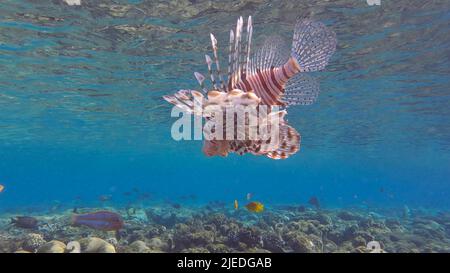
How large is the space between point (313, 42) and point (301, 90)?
68 centimetres

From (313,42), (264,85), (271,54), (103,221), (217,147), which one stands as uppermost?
(313,42)

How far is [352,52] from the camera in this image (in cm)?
1387

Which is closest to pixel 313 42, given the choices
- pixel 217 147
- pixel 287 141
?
pixel 287 141

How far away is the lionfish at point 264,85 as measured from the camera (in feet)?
8.23

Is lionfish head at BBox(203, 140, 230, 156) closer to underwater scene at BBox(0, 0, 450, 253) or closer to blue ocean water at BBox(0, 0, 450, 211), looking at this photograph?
underwater scene at BBox(0, 0, 450, 253)

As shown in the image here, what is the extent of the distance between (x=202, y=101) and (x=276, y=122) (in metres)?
0.71

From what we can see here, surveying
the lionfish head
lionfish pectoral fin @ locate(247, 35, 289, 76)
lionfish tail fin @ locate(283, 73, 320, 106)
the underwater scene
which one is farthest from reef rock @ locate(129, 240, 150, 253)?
lionfish pectoral fin @ locate(247, 35, 289, 76)

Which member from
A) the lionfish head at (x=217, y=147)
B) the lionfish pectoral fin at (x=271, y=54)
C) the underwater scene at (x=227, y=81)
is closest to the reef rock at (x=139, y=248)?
the underwater scene at (x=227, y=81)

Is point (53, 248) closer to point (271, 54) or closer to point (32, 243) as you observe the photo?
point (32, 243)

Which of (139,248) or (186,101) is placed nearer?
(186,101)

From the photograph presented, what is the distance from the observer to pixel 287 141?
281cm

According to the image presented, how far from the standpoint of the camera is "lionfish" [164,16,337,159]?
2510 mm

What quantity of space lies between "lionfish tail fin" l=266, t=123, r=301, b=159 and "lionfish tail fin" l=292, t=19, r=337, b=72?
139 cm
